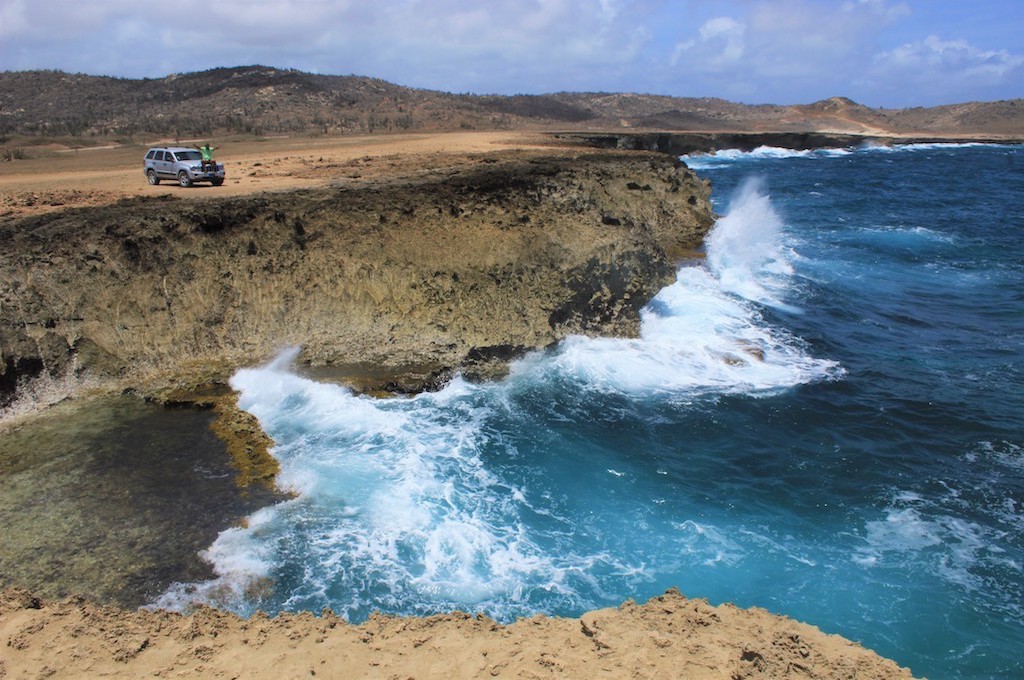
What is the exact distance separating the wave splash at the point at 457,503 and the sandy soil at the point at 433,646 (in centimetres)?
116

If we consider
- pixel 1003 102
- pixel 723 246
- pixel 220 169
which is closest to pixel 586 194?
pixel 723 246

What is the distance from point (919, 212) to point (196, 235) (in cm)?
4103

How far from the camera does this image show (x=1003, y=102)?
118 meters

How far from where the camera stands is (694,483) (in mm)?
12102

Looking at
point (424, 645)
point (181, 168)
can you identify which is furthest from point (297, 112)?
point (424, 645)

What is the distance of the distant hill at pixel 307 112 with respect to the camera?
55.9 meters

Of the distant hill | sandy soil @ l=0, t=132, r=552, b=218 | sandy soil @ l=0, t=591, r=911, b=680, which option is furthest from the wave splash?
the distant hill

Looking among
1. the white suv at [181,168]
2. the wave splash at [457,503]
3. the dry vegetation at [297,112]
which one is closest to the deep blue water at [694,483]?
the wave splash at [457,503]

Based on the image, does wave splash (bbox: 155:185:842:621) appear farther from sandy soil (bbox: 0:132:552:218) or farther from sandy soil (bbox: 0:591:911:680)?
sandy soil (bbox: 0:132:552:218)

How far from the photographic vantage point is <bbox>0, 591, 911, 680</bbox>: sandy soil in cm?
651

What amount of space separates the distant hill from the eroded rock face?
1508 inches

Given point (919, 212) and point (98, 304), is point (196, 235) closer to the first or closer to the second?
point (98, 304)

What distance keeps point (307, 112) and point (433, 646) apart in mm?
68736

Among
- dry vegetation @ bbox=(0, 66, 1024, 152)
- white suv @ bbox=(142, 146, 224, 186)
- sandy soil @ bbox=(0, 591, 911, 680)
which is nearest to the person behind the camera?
sandy soil @ bbox=(0, 591, 911, 680)
